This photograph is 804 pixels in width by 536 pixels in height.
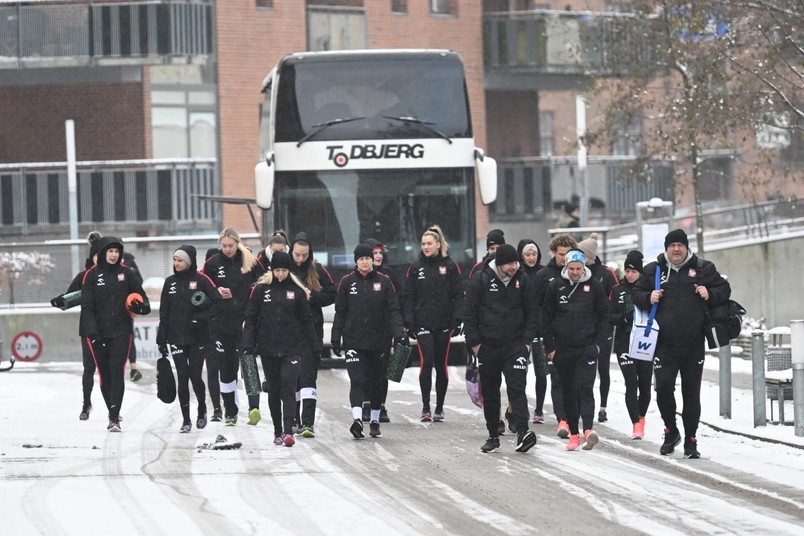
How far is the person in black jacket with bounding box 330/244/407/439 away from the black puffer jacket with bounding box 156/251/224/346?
1259 millimetres

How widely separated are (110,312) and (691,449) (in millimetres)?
5860

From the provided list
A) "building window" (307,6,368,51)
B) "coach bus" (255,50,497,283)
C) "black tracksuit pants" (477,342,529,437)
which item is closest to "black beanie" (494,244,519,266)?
"black tracksuit pants" (477,342,529,437)

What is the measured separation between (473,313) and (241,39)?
25431mm

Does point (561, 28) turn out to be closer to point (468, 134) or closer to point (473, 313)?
point (468, 134)

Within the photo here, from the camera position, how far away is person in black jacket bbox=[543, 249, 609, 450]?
15.4 metres

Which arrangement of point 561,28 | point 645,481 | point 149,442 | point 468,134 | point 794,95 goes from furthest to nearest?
point 561,28 → point 794,95 → point 468,134 → point 149,442 → point 645,481

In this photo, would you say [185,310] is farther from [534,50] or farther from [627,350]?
[534,50]

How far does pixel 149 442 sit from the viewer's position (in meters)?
16.0

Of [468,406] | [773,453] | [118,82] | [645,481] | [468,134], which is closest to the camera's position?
[645,481]

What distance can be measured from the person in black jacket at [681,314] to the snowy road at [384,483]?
1.34ft

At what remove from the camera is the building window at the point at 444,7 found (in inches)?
1668

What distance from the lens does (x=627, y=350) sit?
16781 mm

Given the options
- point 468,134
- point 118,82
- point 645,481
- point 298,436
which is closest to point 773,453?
point 645,481

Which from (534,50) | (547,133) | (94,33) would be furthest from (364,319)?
(547,133)
